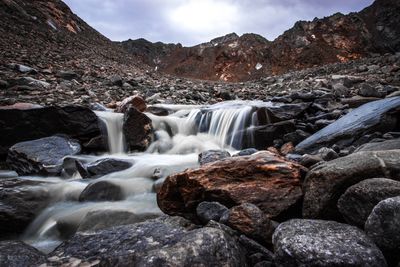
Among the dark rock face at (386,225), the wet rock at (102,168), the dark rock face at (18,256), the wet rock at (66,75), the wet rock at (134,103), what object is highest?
the wet rock at (66,75)

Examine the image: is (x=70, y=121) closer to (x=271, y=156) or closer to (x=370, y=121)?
(x=271, y=156)

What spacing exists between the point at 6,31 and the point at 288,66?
29.0m

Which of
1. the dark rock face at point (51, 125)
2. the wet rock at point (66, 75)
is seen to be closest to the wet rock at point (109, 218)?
the dark rock face at point (51, 125)

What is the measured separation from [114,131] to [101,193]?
2.59m

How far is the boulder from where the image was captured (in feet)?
6.53

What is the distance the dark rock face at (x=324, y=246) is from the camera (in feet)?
4.89

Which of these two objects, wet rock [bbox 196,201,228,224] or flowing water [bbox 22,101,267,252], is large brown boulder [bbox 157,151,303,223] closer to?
wet rock [bbox 196,201,228,224]

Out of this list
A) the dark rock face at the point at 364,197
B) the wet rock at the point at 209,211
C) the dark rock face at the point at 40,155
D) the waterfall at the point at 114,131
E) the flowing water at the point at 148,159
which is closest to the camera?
the dark rock face at the point at 364,197

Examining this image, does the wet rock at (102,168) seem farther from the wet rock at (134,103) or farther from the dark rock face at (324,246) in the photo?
the dark rock face at (324,246)

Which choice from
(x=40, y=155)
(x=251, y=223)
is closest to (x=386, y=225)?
(x=251, y=223)

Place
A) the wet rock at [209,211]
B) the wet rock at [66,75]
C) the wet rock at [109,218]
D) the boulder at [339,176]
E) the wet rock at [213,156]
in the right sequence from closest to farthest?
1. the boulder at [339,176]
2. the wet rock at [209,211]
3. the wet rock at [109,218]
4. the wet rock at [213,156]
5. the wet rock at [66,75]

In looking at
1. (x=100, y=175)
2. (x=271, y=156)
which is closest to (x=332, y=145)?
(x=271, y=156)

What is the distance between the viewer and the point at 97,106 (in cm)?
710

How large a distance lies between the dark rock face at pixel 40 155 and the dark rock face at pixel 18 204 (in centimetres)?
92
